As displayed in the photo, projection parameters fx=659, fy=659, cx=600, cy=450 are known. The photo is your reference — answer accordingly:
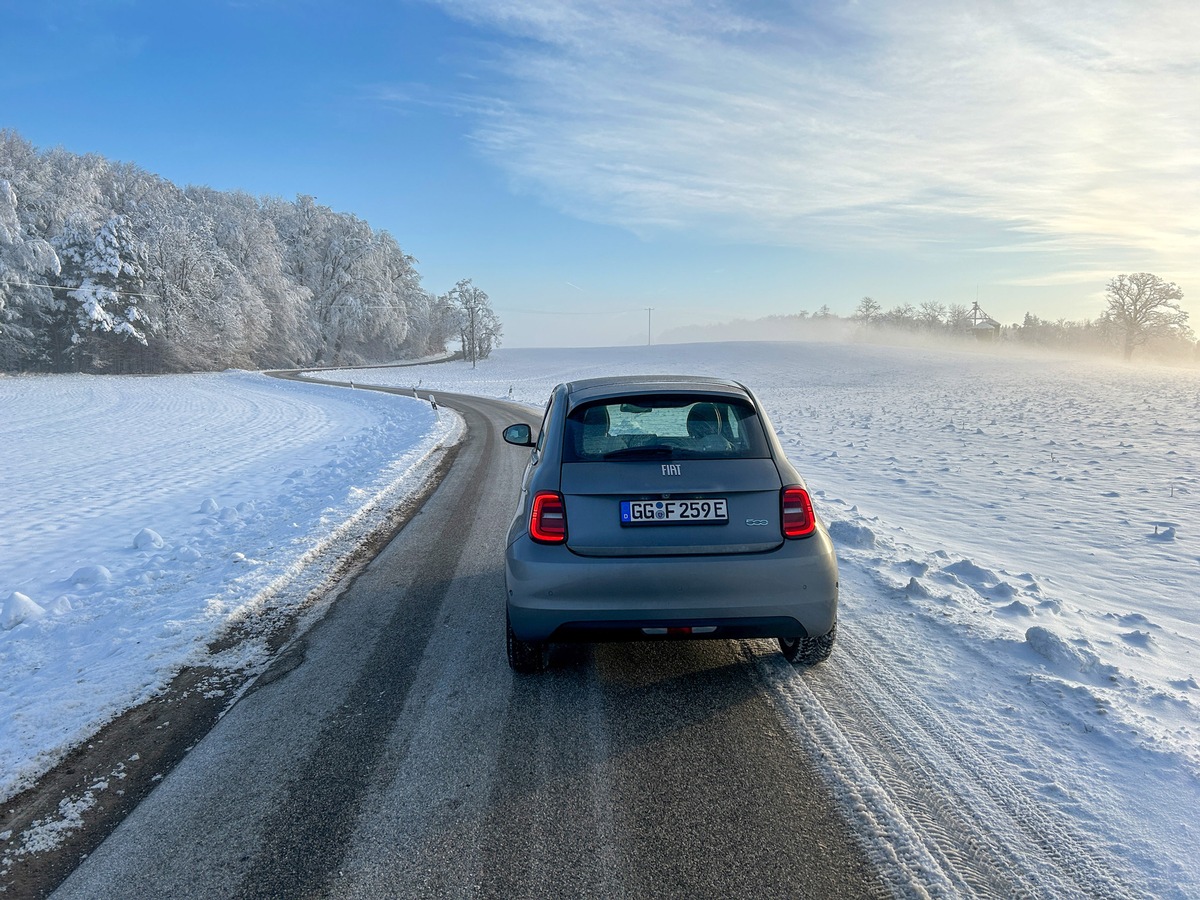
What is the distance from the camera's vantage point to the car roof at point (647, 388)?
399 centimetres

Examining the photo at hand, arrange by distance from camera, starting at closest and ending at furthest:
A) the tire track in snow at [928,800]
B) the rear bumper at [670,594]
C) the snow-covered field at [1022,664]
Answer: the tire track in snow at [928,800] → the snow-covered field at [1022,664] → the rear bumper at [670,594]

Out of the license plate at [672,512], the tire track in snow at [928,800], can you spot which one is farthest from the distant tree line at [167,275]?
the tire track in snow at [928,800]

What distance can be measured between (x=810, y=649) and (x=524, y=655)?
5.51 feet

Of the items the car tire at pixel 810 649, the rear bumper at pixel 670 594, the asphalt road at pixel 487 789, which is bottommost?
the asphalt road at pixel 487 789

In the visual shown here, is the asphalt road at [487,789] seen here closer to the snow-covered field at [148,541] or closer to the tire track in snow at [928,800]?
the tire track in snow at [928,800]

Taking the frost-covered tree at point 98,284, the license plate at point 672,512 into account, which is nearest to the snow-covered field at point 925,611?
the license plate at point 672,512

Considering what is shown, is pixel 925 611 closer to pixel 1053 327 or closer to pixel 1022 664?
pixel 1022 664

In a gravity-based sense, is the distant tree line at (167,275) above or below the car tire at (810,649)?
above

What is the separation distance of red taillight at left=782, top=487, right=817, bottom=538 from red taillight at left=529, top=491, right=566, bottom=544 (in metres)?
1.20

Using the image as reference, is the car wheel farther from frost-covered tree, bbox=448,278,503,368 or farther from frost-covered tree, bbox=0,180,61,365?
frost-covered tree, bbox=448,278,503,368

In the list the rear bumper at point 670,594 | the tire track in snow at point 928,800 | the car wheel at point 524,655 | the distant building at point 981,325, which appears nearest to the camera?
the tire track in snow at point 928,800

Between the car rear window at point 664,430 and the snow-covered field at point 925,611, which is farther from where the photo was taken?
the car rear window at point 664,430

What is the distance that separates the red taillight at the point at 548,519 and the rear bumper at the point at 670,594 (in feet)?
0.20

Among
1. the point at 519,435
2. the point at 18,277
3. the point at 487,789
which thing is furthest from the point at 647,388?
the point at 18,277
